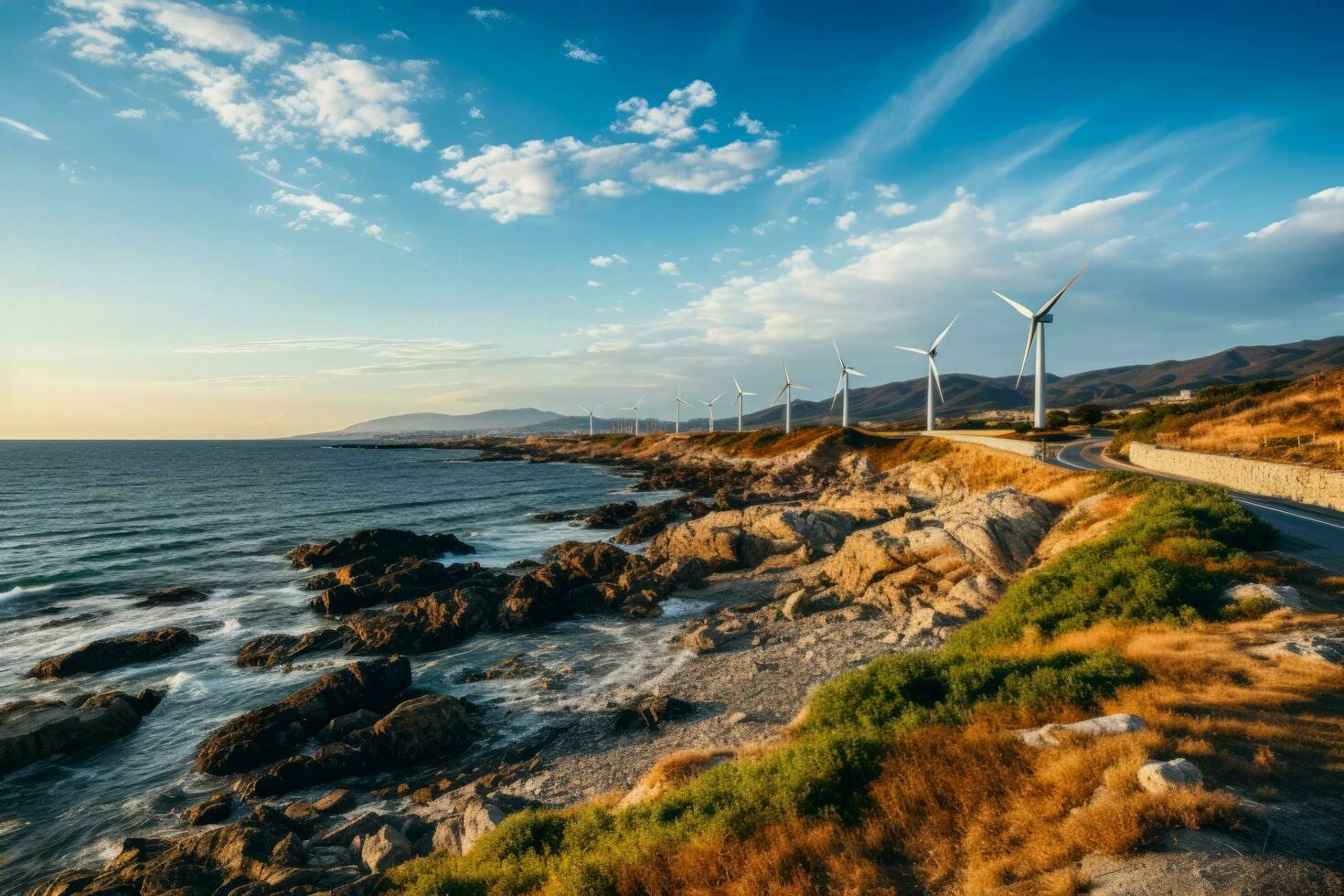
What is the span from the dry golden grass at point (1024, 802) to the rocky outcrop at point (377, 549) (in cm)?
4059

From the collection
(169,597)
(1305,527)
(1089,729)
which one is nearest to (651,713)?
(1089,729)

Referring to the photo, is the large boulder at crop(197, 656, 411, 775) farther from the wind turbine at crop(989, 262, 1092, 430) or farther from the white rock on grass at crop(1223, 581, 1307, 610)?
the wind turbine at crop(989, 262, 1092, 430)

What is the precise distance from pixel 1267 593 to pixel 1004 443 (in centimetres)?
4243

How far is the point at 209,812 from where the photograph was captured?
1609 cm

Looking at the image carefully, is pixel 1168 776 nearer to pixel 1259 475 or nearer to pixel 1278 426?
pixel 1259 475

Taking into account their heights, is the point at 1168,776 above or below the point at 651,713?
above

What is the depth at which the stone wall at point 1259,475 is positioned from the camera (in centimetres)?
2706

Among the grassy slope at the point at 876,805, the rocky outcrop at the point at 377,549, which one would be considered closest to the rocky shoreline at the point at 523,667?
the rocky outcrop at the point at 377,549

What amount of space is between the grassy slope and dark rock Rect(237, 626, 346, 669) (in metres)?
19.9

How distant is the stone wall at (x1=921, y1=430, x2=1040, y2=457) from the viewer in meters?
49.1

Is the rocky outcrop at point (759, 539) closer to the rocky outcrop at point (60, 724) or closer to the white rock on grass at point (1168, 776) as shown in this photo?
the rocky outcrop at point (60, 724)

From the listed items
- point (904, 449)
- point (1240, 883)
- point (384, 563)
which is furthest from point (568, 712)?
point (904, 449)

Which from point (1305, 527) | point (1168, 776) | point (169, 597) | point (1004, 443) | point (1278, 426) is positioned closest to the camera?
point (1168, 776)

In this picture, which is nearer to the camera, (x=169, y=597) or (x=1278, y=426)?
(x=169, y=597)
